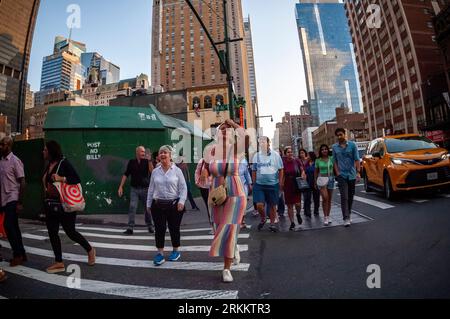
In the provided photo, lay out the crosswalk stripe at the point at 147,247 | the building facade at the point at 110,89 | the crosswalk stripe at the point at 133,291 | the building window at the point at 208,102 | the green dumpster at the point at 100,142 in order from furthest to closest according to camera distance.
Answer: the building facade at the point at 110,89, the building window at the point at 208,102, the green dumpster at the point at 100,142, the crosswalk stripe at the point at 147,247, the crosswalk stripe at the point at 133,291

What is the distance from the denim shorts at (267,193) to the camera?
5.79m

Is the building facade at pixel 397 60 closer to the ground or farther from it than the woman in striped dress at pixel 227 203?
farther from it

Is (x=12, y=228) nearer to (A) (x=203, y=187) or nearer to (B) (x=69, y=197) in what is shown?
(B) (x=69, y=197)

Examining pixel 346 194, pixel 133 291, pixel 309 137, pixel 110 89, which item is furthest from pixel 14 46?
pixel 309 137

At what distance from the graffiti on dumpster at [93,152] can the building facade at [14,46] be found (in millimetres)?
42468

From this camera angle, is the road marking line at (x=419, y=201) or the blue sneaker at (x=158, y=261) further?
the road marking line at (x=419, y=201)

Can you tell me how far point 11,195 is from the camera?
4152 mm

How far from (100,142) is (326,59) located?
18673cm

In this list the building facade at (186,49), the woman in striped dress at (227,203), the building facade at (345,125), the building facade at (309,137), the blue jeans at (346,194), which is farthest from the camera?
the building facade at (309,137)

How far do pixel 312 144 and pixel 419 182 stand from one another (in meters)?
144

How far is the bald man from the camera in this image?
4.08 metres

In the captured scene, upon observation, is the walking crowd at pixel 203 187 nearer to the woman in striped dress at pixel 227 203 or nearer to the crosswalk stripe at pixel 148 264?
the woman in striped dress at pixel 227 203

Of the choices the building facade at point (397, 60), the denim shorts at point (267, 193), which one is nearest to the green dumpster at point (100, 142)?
the denim shorts at point (267, 193)
